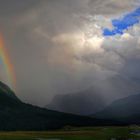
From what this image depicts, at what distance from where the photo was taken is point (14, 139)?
6452 inches

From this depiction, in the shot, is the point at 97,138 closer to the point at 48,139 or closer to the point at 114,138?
the point at 114,138

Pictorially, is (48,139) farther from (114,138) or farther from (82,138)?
(114,138)

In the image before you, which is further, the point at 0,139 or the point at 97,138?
the point at 97,138

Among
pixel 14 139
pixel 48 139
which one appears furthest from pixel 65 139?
pixel 14 139

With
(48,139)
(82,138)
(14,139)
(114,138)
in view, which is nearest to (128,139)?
(114,138)

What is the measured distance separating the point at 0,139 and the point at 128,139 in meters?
63.8

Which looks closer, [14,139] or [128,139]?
[14,139]

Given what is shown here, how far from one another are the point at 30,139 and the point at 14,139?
745 centimetres

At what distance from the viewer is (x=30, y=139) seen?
165m

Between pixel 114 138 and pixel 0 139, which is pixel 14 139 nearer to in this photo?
pixel 0 139

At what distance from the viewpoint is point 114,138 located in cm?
17675

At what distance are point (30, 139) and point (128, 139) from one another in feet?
163

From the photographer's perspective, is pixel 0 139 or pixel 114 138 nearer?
pixel 0 139

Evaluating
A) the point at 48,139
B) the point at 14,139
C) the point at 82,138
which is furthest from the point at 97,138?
the point at 14,139
